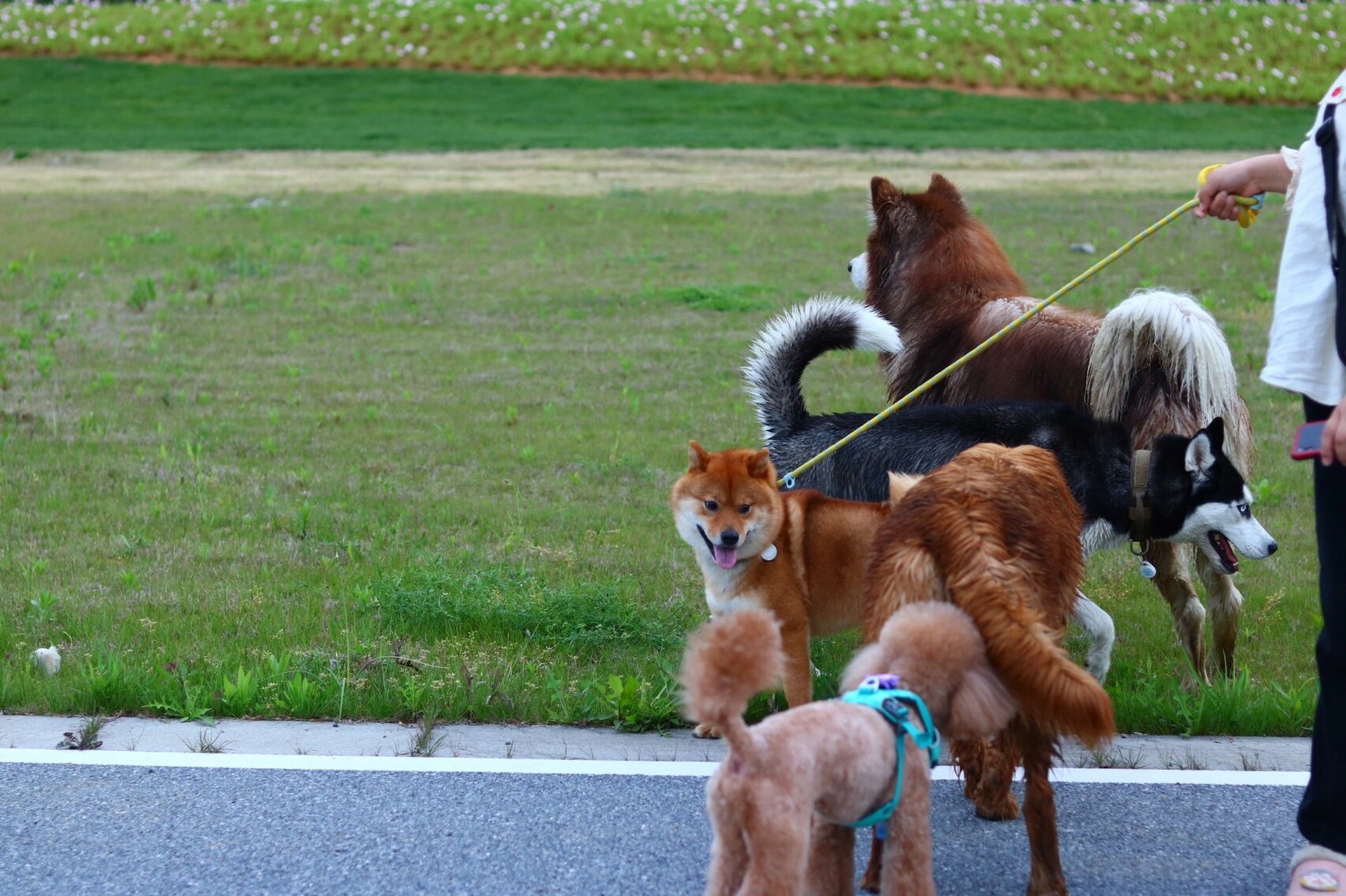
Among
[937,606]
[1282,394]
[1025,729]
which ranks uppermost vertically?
[937,606]

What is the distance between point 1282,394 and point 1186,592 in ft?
18.2

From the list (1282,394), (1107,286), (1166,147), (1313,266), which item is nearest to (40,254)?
(1107,286)

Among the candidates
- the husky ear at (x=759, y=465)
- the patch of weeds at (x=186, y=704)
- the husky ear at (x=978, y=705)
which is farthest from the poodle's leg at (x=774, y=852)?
the patch of weeds at (x=186, y=704)

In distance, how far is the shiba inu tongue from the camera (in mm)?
4730

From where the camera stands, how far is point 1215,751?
183 inches

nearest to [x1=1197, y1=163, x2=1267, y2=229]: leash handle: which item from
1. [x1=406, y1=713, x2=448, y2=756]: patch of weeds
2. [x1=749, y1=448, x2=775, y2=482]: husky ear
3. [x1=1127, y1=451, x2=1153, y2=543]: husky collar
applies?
[x1=1127, y1=451, x2=1153, y2=543]: husky collar

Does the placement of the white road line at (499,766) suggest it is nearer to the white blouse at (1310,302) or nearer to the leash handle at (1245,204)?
the white blouse at (1310,302)

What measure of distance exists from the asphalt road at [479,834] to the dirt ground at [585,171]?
19.2 metres

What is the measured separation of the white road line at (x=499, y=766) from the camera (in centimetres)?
436

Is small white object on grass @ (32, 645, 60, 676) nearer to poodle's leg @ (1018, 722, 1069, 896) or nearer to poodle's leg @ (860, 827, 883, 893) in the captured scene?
poodle's leg @ (860, 827, 883, 893)

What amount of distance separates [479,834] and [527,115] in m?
33.5

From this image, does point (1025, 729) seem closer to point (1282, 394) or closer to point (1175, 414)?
point (1175, 414)

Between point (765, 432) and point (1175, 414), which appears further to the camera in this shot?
point (765, 432)

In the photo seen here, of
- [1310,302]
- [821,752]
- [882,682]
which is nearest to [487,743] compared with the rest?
[882,682]
